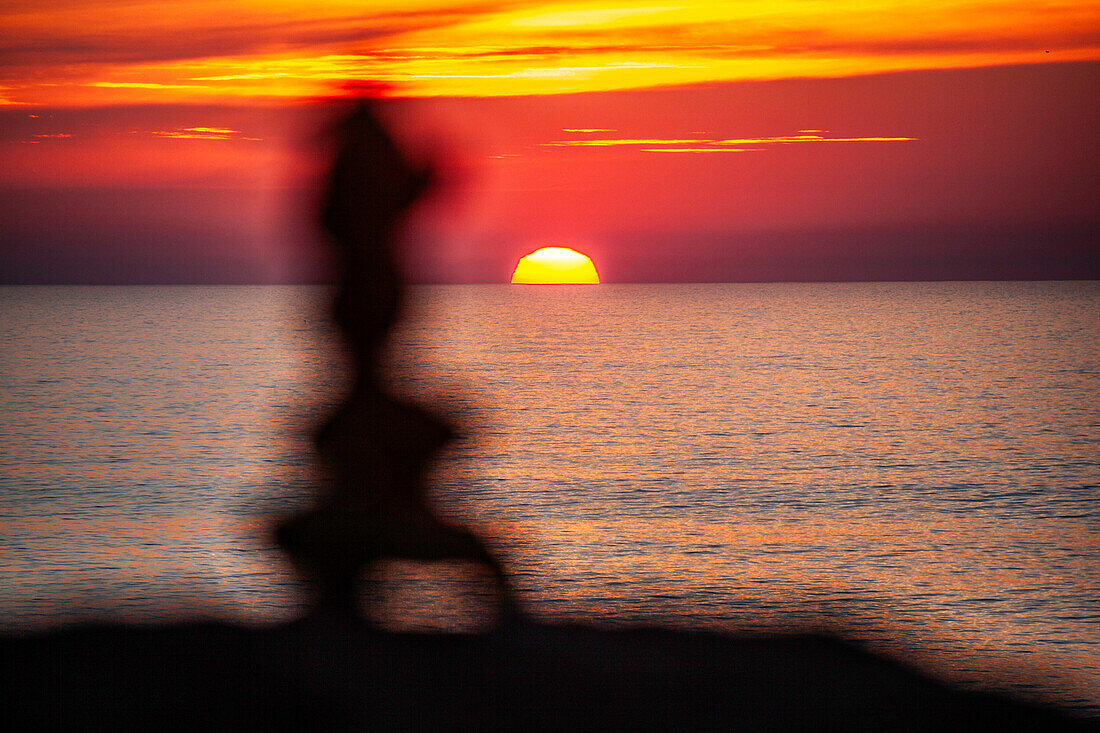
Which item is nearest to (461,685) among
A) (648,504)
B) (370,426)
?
(370,426)

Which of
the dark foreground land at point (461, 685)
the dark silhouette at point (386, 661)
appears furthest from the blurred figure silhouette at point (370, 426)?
the dark foreground land at point (461, 685)

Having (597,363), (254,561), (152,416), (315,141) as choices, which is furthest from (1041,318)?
(315,141)

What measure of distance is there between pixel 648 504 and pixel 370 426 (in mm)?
26592

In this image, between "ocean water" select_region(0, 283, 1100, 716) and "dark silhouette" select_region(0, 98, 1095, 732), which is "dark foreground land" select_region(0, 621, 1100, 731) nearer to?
"dark silhouette" select_region(0, 98, 1095, 732)

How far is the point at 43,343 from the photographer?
140 metres

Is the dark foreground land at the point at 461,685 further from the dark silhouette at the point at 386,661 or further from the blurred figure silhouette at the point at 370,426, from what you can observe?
the blurred figure silhouette at the point at 370,426

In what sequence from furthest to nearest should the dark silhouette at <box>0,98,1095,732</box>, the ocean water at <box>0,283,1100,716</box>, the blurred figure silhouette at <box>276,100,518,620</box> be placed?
the ocean water at <box>0,283,1100,716</box>
the dark silhouette at <box>0,98,1095,732</box>
the blurred figure silhouette at <box>276,100,518,620</box>

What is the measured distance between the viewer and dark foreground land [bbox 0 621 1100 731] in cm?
1652

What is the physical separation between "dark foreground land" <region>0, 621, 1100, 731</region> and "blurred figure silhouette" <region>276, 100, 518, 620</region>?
3.38 m

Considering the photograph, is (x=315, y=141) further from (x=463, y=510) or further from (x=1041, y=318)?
(x=1041, y=318)

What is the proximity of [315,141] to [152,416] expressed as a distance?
5702 centimetres

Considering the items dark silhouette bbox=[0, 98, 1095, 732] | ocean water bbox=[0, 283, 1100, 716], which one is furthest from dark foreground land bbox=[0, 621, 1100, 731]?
ocean water bbox=[0, 283, 1100, 716]

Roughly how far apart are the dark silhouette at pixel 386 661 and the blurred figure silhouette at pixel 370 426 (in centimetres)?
2

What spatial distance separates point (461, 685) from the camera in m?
18.0
